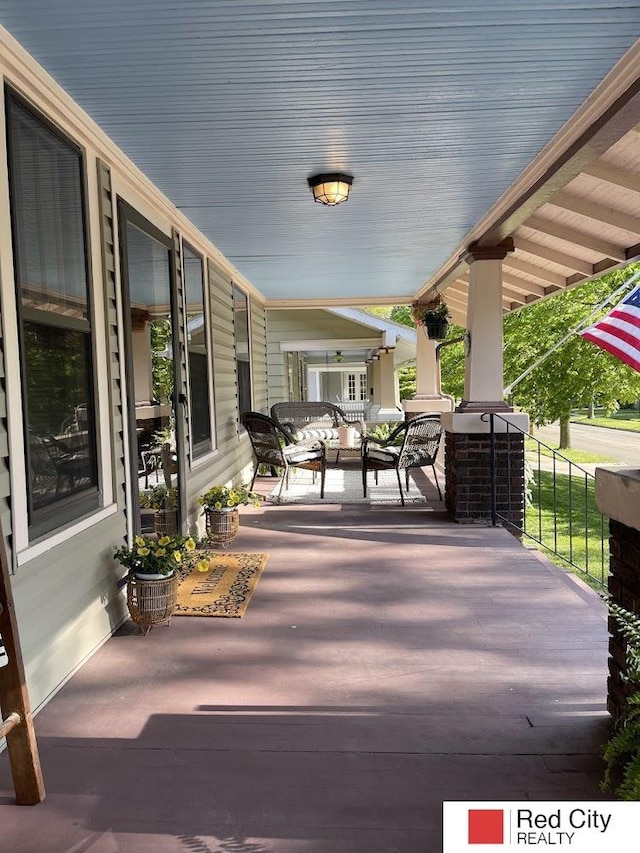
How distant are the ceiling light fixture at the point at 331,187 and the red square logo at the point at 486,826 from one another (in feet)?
10.9

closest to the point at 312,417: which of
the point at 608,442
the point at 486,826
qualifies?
the point at 486,826

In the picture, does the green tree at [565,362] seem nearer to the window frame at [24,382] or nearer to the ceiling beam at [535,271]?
the ceiling beam at [535,271]

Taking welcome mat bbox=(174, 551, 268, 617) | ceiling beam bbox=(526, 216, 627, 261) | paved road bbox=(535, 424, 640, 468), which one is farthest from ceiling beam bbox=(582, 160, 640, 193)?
paved road bbox=(535, 424, 640, 468)

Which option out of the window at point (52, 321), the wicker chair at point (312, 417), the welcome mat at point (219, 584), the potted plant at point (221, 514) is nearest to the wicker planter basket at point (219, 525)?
the potted plant at point (221, 514)

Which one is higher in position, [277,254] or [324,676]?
[277,254]

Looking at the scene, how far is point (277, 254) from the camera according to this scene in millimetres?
6609

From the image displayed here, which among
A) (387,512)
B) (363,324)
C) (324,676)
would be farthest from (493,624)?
(363,324)

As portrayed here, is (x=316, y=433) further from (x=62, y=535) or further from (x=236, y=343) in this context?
(x=62, y=535)

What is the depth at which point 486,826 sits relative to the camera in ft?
6.15

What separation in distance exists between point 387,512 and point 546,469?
8.04m

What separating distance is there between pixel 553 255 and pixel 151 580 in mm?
4759

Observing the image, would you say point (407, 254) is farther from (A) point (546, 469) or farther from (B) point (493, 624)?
(A) point (546, 469)

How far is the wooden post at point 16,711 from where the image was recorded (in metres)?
1.94

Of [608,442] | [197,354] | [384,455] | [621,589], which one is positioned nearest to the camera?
[621,589]
